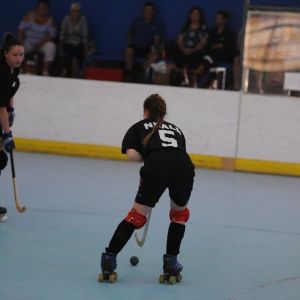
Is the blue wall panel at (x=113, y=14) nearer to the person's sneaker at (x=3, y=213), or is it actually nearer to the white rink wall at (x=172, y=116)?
the white rink wall at (x=172, y=116)

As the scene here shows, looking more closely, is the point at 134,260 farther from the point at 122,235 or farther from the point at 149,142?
the point at 149,142

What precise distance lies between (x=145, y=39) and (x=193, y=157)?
2.59m

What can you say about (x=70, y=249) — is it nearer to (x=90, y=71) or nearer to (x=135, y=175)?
(x=135, y=175)

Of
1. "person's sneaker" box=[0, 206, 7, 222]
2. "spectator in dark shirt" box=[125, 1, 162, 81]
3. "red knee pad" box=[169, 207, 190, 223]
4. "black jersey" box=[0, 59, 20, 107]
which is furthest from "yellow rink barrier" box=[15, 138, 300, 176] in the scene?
"red knee pad" box=[169, 207, 190, 223]

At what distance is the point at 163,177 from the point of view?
5227 millimetres

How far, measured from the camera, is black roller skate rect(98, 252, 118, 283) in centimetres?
530

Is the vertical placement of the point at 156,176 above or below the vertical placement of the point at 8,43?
below

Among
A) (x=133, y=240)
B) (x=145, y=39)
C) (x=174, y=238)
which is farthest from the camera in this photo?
(x=145, y=39)

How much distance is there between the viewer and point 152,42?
40.8ft

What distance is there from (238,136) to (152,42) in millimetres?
2652

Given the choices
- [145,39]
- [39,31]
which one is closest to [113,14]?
[145,39]

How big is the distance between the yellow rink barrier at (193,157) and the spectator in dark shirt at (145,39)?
5.90 feet

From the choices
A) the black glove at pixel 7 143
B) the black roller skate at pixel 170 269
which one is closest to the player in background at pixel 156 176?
the black roller skate at pixel 170 269

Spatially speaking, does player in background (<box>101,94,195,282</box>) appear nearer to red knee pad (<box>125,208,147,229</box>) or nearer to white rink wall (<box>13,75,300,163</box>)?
red knee pad (<box>125,208,147,229</box>)
